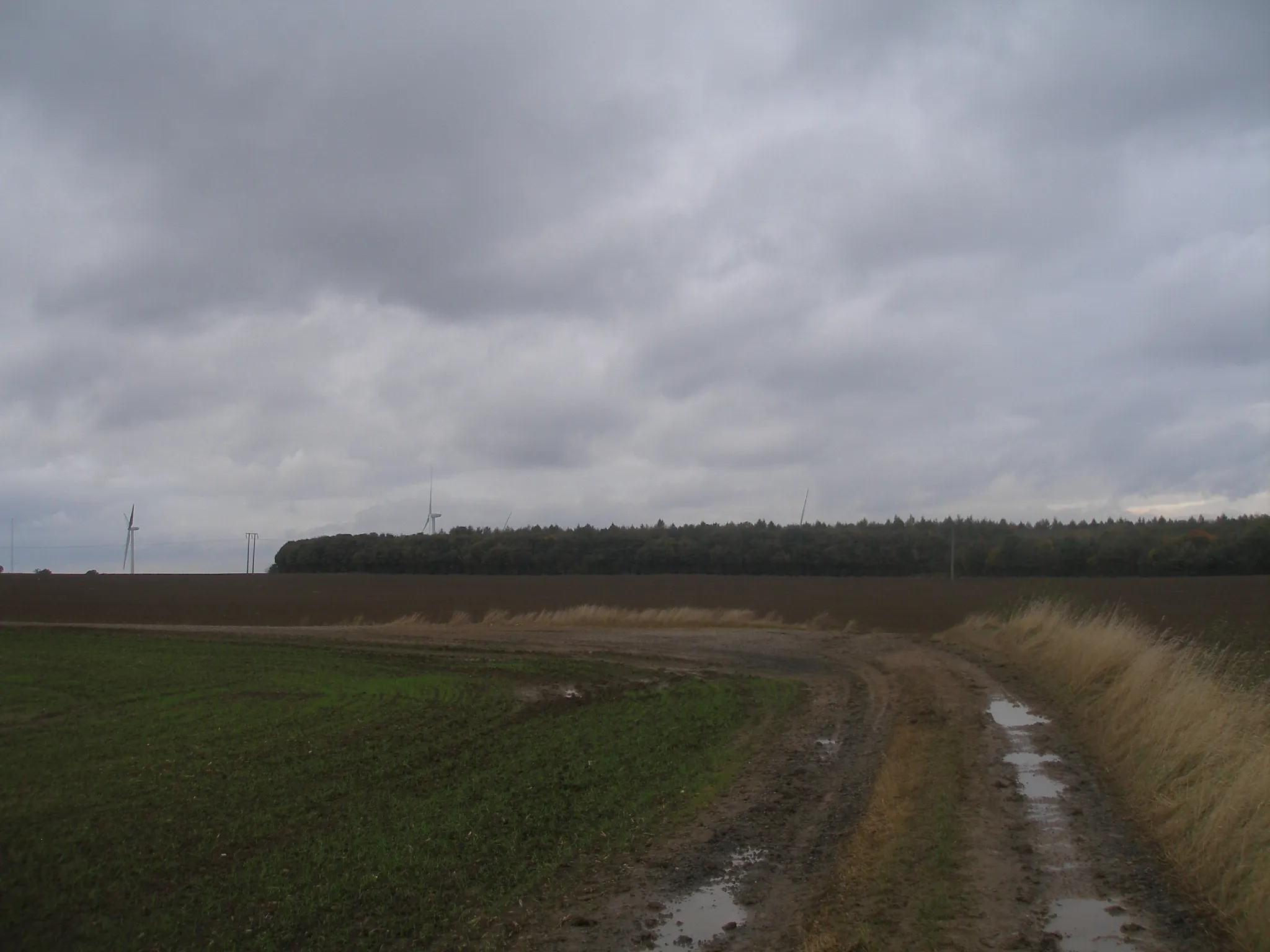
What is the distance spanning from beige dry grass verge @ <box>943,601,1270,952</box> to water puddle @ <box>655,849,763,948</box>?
278 cm

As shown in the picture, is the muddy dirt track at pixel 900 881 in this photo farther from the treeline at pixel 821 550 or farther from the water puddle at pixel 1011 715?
the treeline at pixel 821 550

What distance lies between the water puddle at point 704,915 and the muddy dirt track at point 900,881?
13 millimetres

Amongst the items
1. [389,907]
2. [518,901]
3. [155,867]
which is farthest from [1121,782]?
[155,867]

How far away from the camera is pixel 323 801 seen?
8.49m

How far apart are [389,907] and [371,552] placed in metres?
70.7

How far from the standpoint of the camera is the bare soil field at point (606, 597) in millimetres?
35125

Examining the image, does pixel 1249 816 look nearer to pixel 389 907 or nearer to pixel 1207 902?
pixel 1207 902

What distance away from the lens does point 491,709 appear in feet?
46.4

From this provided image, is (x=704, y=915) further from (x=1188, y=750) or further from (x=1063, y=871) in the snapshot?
(x=1188, y=750)

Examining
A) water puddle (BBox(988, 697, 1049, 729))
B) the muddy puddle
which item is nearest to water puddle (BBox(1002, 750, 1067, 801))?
the muddy puddle

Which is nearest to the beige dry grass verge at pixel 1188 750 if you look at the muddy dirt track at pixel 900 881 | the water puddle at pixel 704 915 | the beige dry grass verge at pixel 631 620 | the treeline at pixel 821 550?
the muddy dirt track at pixel 900 881

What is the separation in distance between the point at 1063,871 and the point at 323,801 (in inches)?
231

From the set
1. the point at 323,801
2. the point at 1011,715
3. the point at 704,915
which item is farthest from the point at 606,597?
the point at 704,915

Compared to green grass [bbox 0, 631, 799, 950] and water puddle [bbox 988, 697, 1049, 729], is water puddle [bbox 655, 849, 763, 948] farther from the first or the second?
water puddle [bbox 988, 697, 1049, 729]
